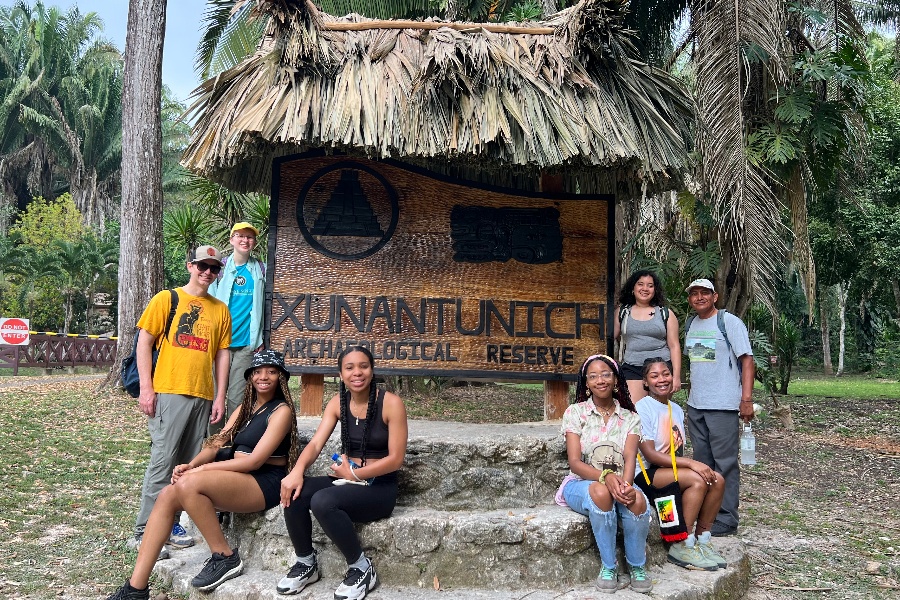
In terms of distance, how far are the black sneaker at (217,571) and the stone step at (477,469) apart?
0.66 m

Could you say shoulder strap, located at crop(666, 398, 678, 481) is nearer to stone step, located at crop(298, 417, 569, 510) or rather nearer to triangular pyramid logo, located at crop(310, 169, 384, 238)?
stone step, located at crop(298, 417, 569, 510)

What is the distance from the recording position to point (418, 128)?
4395 mm

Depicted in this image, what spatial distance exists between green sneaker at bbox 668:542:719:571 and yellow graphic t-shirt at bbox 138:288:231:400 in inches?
114

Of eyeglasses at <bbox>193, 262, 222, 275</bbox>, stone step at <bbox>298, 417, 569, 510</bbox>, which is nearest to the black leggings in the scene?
stone step at <bbox>298, 417, 569, 510</bbox>

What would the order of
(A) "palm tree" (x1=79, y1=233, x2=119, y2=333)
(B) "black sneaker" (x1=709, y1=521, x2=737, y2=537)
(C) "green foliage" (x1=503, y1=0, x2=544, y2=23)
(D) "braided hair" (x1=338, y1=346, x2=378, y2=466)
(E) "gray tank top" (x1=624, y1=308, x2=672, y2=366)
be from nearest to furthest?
(D) "braided hair" (x1=338, y1=346, x2=378, y2=466), (E) "gray tank top" (x1=624, y1=308, x2=672, y2=366), (B) "black sneaker" (x1=709, y1=521, x2=737, y2=537), (C) "green foliage" (x1=503, y1=0, x2=544, y2=23), (A) "palm tree" (x1=79, y1=233, x2=119, y2=333)

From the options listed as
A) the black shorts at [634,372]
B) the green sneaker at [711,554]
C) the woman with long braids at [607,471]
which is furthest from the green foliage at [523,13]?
the green sneaker at [711,554]

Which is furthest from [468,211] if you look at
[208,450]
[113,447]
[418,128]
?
[113,447]

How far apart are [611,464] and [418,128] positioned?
2.27m

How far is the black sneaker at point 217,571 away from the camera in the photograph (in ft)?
11.8

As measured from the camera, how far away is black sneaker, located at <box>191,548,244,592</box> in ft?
11.8

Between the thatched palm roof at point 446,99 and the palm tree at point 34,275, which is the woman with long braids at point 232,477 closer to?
the thatched palm roof at point 446,99

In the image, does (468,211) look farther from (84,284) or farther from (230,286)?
(84,284)

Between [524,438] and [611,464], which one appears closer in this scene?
[611,464]

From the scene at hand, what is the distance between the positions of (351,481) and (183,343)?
1.40m
